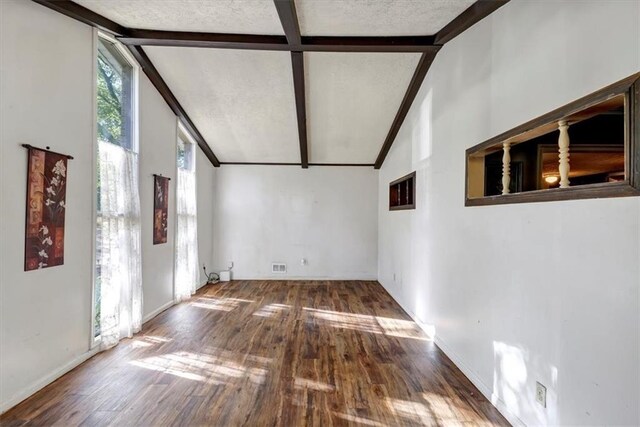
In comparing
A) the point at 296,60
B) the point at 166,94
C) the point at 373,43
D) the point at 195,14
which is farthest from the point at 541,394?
the point at 166,94

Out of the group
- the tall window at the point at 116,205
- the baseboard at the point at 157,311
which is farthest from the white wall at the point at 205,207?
the tall window at the point at 116,205

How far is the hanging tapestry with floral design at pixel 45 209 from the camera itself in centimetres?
223

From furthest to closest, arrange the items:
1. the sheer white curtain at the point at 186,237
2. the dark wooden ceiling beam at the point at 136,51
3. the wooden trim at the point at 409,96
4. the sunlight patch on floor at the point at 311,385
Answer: the sheer white curtain at the point at 186,237
the wooden trim at the point at 409,96
the dark wooden ceiling beam at the point at 136,51
the sunlight patch on floor at the point at 311,385

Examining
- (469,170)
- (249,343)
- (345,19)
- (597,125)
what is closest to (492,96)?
(469,170)

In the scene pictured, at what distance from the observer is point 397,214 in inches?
191

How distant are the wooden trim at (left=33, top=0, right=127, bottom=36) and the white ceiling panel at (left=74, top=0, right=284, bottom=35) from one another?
0.05m

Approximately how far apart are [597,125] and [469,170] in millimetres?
1031

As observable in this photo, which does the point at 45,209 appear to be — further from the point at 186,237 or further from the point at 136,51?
the point at 186,237

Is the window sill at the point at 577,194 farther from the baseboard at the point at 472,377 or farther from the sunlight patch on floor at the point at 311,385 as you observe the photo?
the sunlight patch on floor at the point at 311,385

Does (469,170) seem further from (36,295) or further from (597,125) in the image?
(36,295)

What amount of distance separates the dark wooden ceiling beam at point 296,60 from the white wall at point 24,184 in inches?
74.6

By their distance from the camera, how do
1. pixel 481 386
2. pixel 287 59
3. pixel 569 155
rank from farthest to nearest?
pixel 287 59 → pixel 481 386 → pixel 569 155

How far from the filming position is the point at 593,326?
1.41 meters

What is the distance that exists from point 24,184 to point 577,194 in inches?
141
